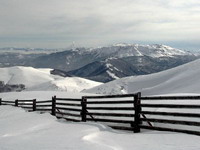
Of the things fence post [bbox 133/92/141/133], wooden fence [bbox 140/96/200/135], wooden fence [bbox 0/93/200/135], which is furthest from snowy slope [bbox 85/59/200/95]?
fence post [bbox 133/92/141/133]

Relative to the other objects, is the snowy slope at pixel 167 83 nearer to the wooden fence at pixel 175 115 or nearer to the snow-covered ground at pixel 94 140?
the wooden fence at pixel 175 115

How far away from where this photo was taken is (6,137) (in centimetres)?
1280

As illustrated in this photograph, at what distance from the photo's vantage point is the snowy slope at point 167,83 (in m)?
58.3

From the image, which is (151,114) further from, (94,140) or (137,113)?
(94,140)

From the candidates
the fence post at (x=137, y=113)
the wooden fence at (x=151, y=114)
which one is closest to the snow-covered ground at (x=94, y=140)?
the wooden fence at (x=151, y=114)

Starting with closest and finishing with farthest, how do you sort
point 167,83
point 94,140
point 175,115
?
point 94,140 < point 175,115 < point 167,83

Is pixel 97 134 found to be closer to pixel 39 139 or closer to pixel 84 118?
pixel 39 139

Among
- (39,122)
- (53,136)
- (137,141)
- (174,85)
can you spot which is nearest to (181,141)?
(137,141)

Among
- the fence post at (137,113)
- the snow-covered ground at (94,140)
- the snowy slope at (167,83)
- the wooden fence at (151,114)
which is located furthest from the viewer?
the snowy slope at (167,83)

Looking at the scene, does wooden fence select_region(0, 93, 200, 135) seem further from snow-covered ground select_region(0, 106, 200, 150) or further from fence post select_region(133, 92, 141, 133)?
snow-covered ground select_region(0, 106, 200, 150)

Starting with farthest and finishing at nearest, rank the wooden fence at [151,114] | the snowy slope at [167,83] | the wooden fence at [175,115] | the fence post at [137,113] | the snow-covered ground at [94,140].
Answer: the snowy slope at [167,83] < the fence post at [137,113] < the wooden fence at [151,114] < the wooden fence at [175,115] < the snow-covered ground at [94,140]

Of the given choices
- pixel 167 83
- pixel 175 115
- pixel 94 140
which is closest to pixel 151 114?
pixel 175 115

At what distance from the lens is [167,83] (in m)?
70.1

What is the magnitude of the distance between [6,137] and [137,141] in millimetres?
5639
